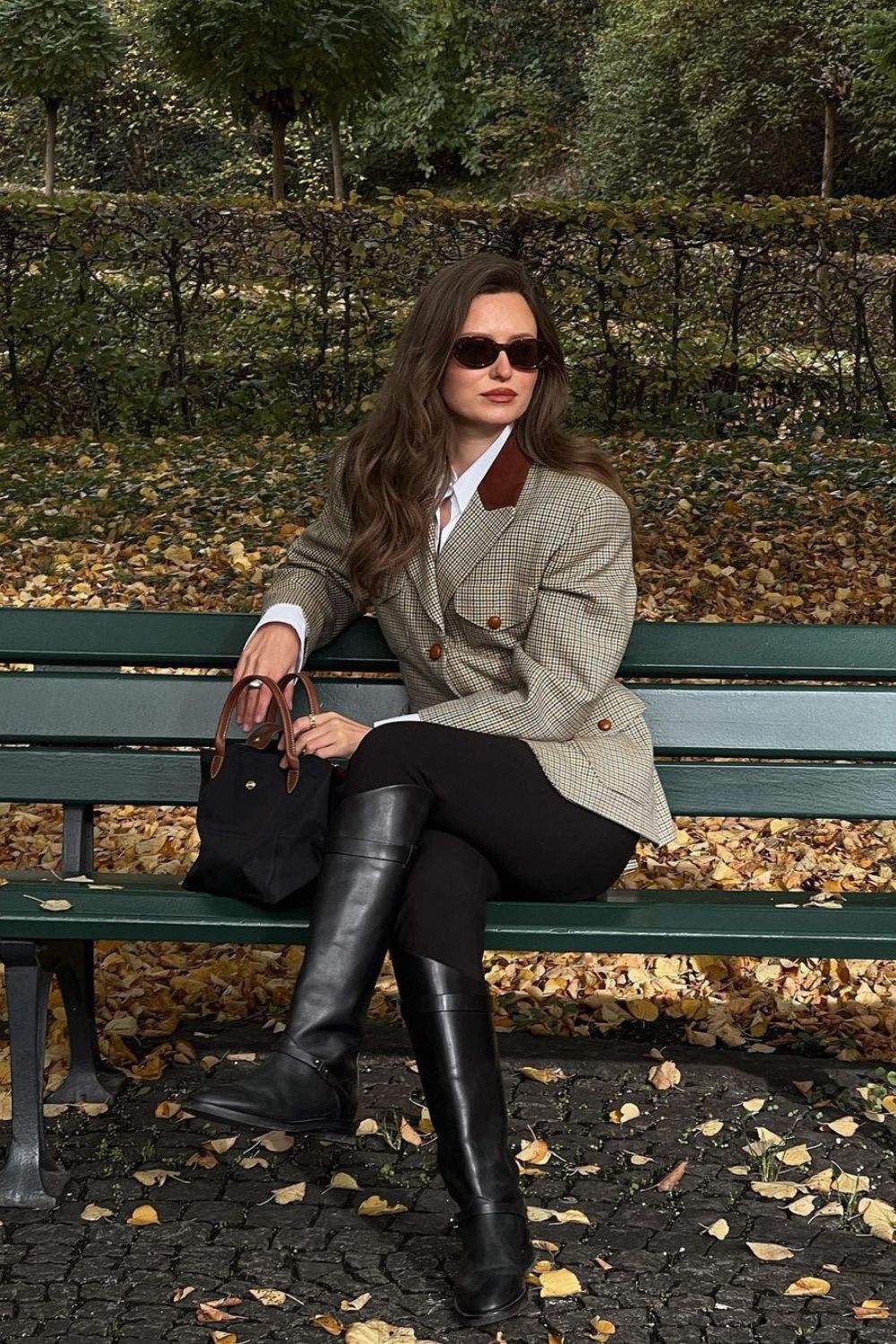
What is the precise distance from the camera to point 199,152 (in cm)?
3266

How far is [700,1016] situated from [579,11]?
31238 mm

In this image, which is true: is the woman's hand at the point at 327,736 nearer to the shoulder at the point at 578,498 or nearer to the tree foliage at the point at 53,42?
the shoulder at the point at 578,498

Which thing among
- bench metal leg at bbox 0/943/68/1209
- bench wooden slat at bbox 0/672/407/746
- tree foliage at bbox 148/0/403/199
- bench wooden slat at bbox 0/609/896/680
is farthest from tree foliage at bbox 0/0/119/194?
bench metal leg at bbox 0/943/68/1209

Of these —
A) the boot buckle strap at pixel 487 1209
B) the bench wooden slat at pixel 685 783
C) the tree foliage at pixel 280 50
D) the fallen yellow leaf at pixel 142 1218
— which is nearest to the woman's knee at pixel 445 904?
the boot buckle strap at pixel 487 1209

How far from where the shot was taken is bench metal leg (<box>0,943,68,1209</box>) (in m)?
2.90

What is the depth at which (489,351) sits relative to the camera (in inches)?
121

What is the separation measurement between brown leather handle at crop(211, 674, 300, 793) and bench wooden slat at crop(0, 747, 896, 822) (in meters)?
0.24

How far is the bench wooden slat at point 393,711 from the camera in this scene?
318cm

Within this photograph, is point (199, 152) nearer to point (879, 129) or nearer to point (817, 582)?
point (879, 129)

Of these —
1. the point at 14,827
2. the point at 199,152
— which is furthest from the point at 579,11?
the point at 14,827

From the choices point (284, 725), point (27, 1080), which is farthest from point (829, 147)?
point (27, 1080)

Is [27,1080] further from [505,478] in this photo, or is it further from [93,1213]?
[505,478]

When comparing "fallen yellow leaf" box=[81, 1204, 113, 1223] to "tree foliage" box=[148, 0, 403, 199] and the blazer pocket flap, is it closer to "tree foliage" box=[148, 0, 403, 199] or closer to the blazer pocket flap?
the blazer pocket flap

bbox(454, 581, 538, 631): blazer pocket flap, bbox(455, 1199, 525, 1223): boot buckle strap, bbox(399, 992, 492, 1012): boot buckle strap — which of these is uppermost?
bbox(454, 581, 538, 631): blazer pocket flap
